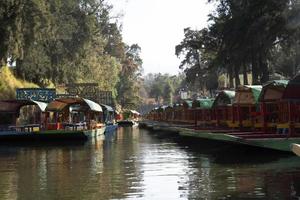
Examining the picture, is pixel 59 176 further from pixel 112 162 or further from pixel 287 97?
pixel 287 97

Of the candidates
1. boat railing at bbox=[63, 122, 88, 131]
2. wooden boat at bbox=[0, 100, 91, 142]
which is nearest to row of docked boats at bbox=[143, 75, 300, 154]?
boat railing at bbox=[63, 122, 88, 131]

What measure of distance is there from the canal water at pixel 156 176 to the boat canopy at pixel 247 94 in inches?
198

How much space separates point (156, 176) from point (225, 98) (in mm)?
20568

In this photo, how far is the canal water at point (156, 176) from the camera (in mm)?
14555

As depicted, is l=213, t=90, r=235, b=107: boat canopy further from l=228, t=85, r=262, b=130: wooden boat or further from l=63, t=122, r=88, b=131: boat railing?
l=63, t=122, r=88, b=131: boat railing

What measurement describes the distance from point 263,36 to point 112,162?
25.4 meters

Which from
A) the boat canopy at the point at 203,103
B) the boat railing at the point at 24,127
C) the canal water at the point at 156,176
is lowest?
the canal water at the point at 156,176

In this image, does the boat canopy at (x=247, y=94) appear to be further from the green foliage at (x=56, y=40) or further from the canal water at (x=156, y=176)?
the green foliage at (x=56, y=40)

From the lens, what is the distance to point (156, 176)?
18203 millimetres

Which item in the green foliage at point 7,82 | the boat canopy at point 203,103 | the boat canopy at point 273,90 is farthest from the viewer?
the green foliage at point 7,82

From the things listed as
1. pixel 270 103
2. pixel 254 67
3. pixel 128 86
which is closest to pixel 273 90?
pixel 270 103

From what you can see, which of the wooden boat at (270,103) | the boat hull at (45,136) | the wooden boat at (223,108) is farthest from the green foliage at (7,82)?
the wooden boat at (270,103)

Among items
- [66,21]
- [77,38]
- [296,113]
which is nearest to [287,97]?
[296,113]

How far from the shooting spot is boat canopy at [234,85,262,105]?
30.7 meters
